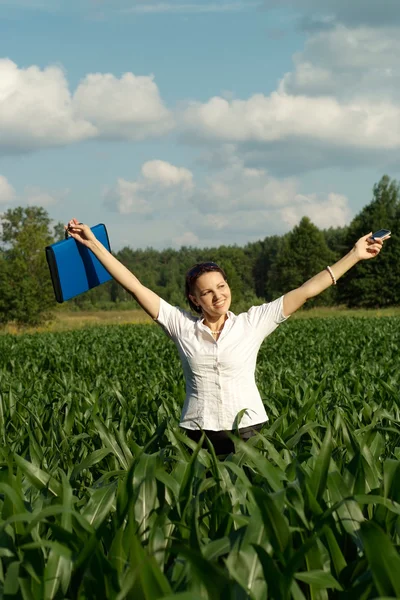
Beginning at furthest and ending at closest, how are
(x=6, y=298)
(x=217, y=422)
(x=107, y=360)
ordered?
1. (x=6, y=298)
2. (x=107, y=360)
3. (x=217, y=422)

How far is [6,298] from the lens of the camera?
5034 centimetres

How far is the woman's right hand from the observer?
13.2ft

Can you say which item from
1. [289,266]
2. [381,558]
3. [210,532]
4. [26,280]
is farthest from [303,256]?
[381,558]

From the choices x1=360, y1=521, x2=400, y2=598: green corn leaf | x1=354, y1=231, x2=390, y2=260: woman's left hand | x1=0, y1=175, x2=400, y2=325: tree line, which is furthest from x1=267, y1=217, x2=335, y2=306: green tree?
x1=360, y1=521, x2=400, y2=598: green corn leaf

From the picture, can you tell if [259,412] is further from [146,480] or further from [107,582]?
[107,582]

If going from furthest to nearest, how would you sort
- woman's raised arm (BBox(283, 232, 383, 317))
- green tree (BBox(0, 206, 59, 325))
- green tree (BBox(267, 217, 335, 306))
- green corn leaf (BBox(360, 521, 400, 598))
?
green tree (BBox(267, 217, 335, 306)), green tree (BBox(0, 206, 59, 325)), woman's raised arm (BBox(283, 232, 383, 317)), green corn leaf (BBox(360, 521, 400, 598))

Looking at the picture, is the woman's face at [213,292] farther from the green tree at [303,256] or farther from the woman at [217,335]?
the green tree at [303,256]

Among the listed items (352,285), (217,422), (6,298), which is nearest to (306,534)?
(217,422)

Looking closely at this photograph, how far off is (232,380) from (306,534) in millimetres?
1598

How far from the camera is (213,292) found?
3.89 metres

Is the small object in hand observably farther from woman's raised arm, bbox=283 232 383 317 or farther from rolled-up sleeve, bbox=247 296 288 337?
rolled-up sleeve, bbox=247 296 288 337

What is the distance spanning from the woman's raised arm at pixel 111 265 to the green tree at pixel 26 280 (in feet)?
152

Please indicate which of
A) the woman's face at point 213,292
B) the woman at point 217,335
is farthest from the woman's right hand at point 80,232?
the woman's face at point 213,292

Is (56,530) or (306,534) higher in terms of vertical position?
(56,530)
